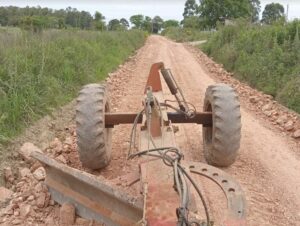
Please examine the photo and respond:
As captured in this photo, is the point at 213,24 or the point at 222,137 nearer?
the point at 222,137

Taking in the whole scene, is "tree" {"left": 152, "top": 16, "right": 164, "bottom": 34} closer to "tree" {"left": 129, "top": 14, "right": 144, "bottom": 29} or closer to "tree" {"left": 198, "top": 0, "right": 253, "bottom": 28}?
"tree" {"left": 129, "top": 14, "right": 144, "bottom": 29}

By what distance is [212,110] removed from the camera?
5.31 meters

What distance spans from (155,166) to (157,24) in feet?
293

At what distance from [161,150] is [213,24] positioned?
4473 cm

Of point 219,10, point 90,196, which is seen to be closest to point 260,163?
point 90,196

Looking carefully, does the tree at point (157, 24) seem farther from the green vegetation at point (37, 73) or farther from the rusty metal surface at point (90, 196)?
the rusty metal surface at point (90, 196)

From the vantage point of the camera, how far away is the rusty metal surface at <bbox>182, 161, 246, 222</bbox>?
3447 millimetres

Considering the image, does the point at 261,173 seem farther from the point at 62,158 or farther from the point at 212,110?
the point at 62,158

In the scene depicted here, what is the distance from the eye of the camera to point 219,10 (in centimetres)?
4591

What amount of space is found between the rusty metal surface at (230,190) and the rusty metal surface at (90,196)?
65 centimetres

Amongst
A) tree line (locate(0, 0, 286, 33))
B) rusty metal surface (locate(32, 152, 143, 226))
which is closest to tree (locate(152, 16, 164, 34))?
tree line (locate(0, 0, 286, 33))

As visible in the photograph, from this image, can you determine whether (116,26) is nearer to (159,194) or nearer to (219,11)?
(219,11)

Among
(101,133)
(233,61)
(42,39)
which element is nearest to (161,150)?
(101,133)

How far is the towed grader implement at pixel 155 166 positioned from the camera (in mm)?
2900
